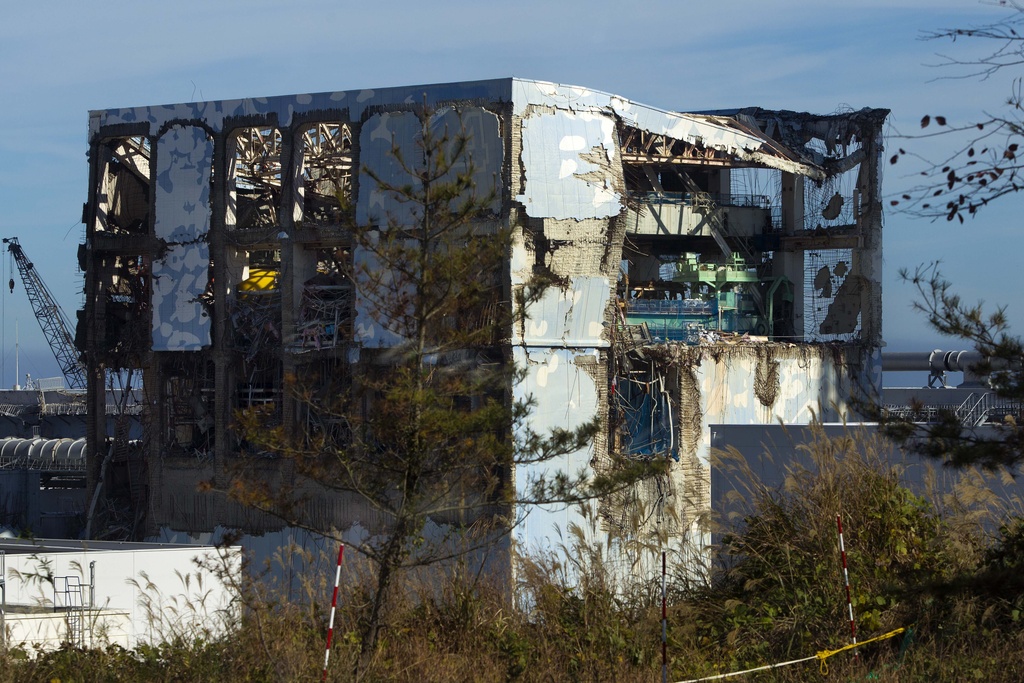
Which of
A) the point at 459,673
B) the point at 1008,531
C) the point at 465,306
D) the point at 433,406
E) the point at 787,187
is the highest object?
the point at 787,187

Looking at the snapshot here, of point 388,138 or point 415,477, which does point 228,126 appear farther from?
point 415,477

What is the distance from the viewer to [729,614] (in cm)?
1058

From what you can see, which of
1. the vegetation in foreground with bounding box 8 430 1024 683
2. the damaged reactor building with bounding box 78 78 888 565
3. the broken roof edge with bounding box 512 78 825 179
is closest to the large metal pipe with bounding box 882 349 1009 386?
the damaged reactor building with bounding box 78 78 888 565

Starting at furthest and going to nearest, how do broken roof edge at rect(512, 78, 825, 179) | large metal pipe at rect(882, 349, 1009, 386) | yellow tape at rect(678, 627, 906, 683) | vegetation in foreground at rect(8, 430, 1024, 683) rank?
1. large metal pipe at rect(882, 349, 1009, 386)
2. broken roof edge at rect(512, 78, 825, 179)
3. vegetation in foreground at rect(8, 430, 1024, 683)
4. yellow tape at rect(678, 627, 906, 683)

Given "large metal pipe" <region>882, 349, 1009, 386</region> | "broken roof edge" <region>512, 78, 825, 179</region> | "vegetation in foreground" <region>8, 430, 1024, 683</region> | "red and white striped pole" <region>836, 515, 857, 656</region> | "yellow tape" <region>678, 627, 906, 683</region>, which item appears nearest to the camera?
"yellow tape" <region>678, 627, 906, 683</region>

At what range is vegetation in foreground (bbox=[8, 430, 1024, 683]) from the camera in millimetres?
9523

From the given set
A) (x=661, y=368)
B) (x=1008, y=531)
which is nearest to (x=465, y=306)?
(x=1008, y=531)

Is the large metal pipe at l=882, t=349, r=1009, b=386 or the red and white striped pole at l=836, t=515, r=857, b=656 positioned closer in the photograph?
the red and white striped pole at l=836, t=515, r=857, b=656

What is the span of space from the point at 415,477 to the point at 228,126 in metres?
21.1

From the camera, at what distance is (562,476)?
11117 mm

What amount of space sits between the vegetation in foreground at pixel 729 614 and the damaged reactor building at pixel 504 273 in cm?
1567

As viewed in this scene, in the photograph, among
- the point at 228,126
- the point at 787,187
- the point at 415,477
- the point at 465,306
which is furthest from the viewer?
the point at 787,187

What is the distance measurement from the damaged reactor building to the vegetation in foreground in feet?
51.4

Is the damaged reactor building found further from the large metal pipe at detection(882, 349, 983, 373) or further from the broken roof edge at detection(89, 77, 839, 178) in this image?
the large metal pipe at detection(882, 349, 983, 373)
